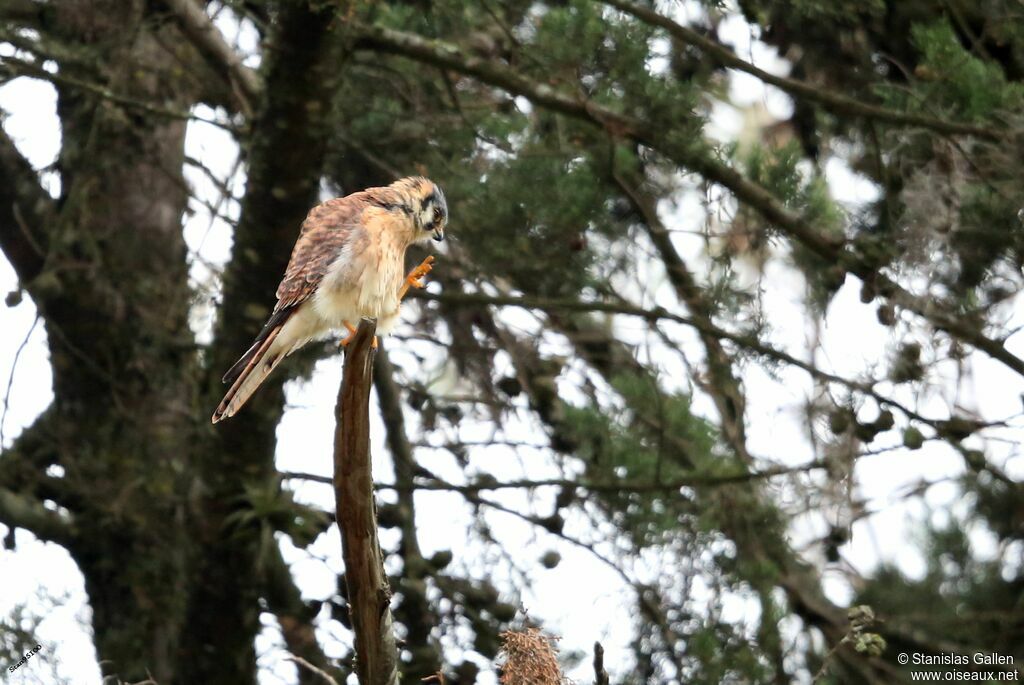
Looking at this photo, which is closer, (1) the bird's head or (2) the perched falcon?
(2) the perched falcon

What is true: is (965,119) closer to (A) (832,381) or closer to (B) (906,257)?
(B) (906,257)

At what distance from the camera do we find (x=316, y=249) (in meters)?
3.79

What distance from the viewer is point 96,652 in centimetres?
497

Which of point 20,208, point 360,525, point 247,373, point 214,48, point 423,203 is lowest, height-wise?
point 360,525

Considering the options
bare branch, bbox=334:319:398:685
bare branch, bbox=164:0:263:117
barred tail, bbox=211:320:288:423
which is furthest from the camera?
bare branch, bbox=164:0:263:117

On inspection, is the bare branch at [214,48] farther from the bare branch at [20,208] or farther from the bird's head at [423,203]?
the bird's head at [423,203]

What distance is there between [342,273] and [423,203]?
1.16 feet

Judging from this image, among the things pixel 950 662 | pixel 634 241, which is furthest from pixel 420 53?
pixel 950 662

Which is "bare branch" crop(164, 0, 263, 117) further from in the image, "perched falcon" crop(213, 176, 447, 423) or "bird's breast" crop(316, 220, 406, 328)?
"bird's breast" crop(316, 220, 406, 328)

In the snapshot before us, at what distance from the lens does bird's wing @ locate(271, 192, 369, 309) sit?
3.73 m

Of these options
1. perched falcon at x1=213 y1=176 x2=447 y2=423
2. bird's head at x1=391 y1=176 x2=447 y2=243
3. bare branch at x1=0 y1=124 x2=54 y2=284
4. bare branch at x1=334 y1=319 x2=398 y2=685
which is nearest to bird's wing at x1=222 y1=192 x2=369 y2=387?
perched falcon at x1=213 y1=176 x2=447 y2=423

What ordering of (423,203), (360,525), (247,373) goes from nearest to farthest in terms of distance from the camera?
1. (360,525)
2. (247,373)
3. (423,203)

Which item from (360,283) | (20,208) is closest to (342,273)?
(360,283)

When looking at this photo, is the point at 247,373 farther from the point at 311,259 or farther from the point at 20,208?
the point at 20,208
